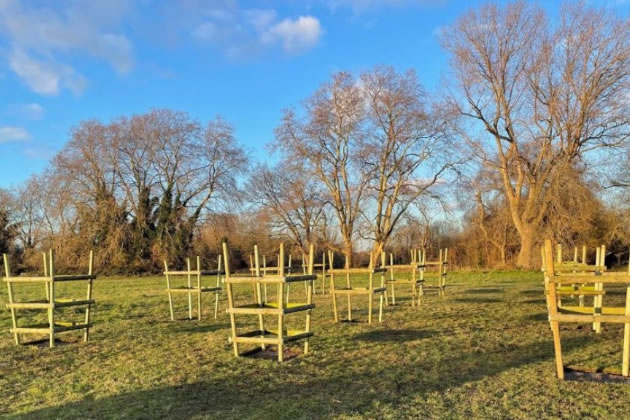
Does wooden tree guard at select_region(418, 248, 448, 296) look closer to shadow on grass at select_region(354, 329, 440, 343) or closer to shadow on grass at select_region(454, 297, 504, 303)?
shadow on grass at select_region(454, 297, 504, 303)

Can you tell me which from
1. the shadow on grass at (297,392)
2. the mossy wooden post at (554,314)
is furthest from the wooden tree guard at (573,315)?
the shadow on grass at (297,392)

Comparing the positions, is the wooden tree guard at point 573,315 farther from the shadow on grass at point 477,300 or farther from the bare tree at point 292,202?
the bare tree at point 292,202

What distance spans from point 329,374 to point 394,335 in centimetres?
251

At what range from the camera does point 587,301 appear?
12.5 meters

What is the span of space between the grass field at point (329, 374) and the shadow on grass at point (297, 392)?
10 millimetres

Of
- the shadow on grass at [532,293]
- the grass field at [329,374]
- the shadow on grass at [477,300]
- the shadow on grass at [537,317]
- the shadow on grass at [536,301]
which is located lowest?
the shadow on grass at [532,293]

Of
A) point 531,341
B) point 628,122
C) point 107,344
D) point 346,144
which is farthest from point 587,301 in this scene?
point 346,144

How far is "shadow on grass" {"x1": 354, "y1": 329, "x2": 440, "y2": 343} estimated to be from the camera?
6944 millimetres

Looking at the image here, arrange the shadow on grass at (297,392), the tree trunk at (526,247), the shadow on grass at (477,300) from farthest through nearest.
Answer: the tree trunk at (526,247)
the shadow on grass at (477,300)
the shadow on grass at (297,392)

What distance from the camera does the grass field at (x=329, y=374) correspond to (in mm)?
3869

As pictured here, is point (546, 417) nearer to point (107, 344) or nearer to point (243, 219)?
point (107, 344)

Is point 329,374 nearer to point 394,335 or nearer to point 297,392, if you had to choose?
point 297,392

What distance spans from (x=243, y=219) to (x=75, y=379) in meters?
25.5

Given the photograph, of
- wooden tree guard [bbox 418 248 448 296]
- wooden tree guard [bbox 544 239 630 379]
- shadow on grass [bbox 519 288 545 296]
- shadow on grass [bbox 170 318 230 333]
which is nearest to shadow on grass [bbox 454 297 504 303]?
wooden tree guard [bbox 418 248 448 296]
